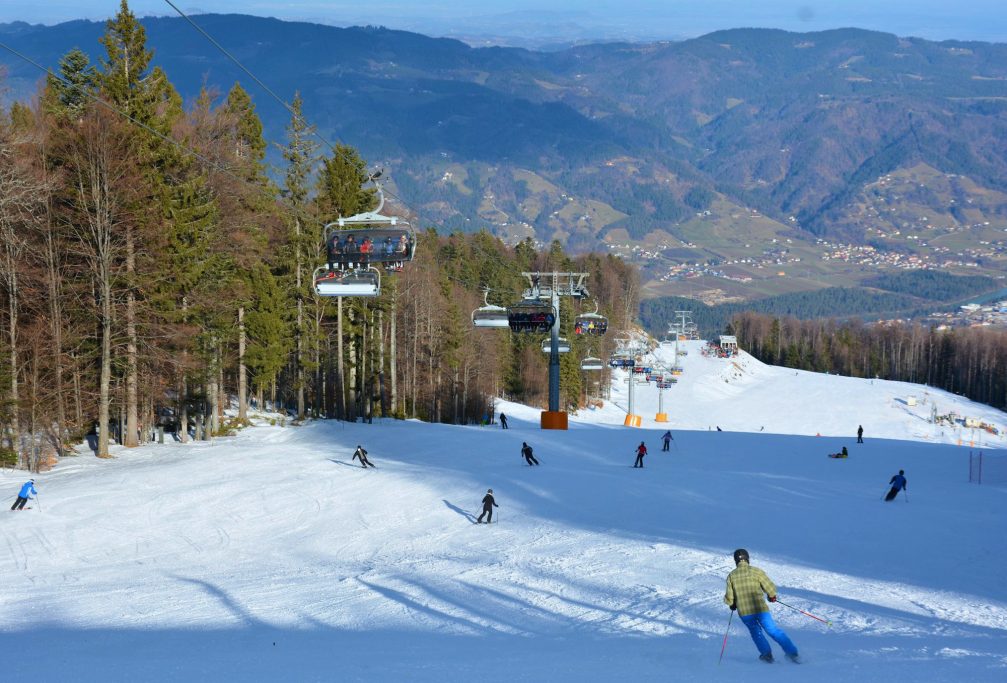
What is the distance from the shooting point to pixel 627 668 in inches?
449

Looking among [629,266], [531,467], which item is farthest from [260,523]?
[629,266]

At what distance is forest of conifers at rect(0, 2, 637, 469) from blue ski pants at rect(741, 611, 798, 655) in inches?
645

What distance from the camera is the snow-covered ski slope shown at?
39.7ft

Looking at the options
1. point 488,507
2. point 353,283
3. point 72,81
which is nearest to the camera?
point 488,507

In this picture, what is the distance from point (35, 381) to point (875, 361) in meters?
161

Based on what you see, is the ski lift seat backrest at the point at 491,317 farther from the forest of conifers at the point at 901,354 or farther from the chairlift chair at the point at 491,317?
the forest of conifers at the point at 901,354

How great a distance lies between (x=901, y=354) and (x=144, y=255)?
6536 inches

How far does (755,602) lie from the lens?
11.3 meters

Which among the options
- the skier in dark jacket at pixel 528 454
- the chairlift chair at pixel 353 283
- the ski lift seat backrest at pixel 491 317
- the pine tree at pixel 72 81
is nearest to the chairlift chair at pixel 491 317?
the ski lift seat backrest at pixel 491 317

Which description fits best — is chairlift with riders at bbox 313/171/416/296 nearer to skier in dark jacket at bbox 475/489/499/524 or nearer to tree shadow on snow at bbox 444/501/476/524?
skier in dark jacket at bbox 475/489/499/524

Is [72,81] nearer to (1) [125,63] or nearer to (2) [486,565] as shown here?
(1) [125,63]

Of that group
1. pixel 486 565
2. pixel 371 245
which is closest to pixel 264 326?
pixel 371 245

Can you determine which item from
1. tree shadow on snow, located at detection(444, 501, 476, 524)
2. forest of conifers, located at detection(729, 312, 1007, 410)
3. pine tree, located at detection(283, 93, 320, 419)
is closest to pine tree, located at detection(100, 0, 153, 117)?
pine tree, located at detection(283, 93, 320, 419)

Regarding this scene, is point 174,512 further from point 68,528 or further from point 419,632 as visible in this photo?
point 419,632
